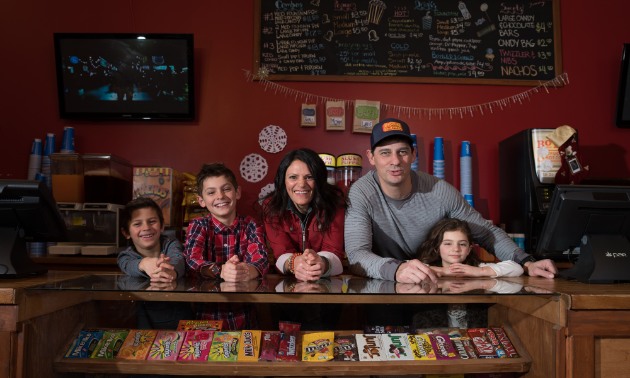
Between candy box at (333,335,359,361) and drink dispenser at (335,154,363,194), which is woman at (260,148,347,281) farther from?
drink dispenser at (335,154,363,194)

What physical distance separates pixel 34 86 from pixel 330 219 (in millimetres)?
2729

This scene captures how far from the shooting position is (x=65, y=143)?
9.30 feet

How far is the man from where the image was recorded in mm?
1852

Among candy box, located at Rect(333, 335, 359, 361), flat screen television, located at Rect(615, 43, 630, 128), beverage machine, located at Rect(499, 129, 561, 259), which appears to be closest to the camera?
candy box, located at Rect(333, 335, 359, 361)

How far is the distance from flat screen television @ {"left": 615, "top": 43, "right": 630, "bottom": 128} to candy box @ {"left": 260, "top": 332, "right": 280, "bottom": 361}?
10.7 ft

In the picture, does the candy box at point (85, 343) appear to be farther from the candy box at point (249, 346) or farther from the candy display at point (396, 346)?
the candy display at point (396, 346)

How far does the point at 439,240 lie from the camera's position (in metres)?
1.83

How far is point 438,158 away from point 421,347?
6.14 ft

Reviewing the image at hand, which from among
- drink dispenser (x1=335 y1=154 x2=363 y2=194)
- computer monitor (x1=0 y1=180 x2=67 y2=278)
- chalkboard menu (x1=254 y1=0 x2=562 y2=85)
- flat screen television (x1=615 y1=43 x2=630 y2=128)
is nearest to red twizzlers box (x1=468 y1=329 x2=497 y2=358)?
drink dispenser (x1=335 y1=154 x2=363 y2=194)

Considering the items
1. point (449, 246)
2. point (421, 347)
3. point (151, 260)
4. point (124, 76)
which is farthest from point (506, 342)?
point (124, 76)

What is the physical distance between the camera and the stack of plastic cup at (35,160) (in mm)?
2834

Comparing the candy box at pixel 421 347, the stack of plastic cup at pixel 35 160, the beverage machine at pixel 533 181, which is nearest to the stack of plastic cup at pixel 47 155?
the stack of plastic cup at pixel 35 160

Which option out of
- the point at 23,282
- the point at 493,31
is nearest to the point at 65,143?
the point at 23,282

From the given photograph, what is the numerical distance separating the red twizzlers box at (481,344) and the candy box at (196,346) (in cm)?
89
